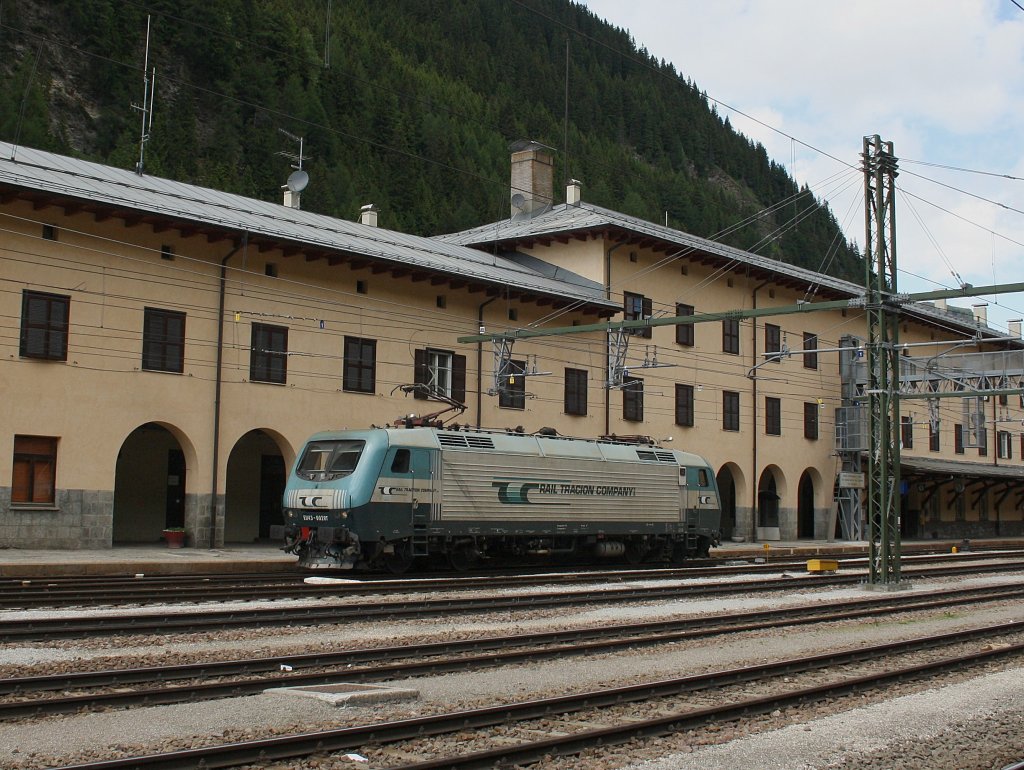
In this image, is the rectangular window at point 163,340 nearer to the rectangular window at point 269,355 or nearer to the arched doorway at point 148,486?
the rectangular window at point 269,355

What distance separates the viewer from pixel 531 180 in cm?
4522

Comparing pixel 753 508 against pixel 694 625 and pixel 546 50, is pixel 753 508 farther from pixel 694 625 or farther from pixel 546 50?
pixel 546 50

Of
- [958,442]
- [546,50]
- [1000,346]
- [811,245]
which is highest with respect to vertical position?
[546,50]

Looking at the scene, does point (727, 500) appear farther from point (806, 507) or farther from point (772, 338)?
point (772, 338)

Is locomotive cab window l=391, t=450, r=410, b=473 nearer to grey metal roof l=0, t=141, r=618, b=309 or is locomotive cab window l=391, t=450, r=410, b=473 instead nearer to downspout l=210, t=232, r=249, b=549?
downspout l=210, t=232, r=249, b=549

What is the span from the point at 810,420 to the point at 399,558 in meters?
27.1

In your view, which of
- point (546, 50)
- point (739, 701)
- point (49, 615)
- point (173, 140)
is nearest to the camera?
point (739, 701)

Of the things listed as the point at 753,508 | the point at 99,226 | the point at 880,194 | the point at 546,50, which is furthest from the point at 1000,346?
the point at 546,50

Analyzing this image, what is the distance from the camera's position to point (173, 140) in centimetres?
8750

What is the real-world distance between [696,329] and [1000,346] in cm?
2631

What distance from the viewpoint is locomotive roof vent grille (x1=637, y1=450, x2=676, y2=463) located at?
97.5ft

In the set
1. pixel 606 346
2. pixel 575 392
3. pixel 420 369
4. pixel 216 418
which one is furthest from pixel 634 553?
pixel 216 418

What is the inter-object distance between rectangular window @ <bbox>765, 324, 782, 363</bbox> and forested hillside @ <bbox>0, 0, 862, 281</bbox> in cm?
2025

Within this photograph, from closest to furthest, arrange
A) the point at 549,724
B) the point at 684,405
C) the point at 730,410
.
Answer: the point at 549,724 < the point at 684,405 < the point at 730,410
